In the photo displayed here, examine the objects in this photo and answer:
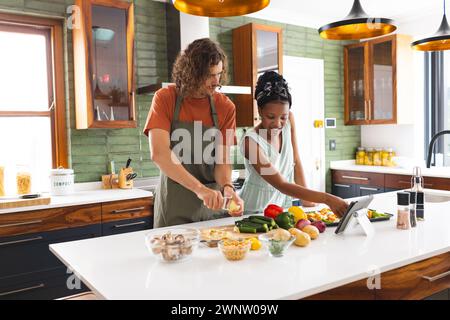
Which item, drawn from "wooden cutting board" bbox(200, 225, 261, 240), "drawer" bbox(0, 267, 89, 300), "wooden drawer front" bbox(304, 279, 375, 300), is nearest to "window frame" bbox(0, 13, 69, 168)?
"drawer" bbox(0, 267, 89, 300)

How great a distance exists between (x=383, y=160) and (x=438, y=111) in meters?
0.87

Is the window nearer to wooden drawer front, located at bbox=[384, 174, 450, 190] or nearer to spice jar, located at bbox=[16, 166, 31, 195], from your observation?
spice jar, located at bbox=[16, 166, 31, 195]

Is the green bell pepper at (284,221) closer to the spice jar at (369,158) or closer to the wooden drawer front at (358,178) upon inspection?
the wooden drawer front at (358,178)

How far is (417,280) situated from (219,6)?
4.72 ft

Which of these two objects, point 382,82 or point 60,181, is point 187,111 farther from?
point 382,82

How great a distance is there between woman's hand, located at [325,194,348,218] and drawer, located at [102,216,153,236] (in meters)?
1.94

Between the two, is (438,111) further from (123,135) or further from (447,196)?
(123,135)

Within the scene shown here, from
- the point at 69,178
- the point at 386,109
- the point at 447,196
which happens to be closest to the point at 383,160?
the point at 386,109

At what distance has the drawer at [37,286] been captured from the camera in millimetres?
3031

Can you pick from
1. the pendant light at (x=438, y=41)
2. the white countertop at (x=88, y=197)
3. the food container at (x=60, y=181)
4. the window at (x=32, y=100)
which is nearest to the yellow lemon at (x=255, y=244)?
the white countertop at (x=88, y=197)

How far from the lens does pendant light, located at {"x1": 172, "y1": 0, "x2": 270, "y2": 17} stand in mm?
2023

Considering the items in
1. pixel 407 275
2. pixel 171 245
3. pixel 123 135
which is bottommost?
pixel 407 275

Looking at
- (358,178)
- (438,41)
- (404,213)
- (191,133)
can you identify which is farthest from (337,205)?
(358,178)

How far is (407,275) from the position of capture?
1.57m
